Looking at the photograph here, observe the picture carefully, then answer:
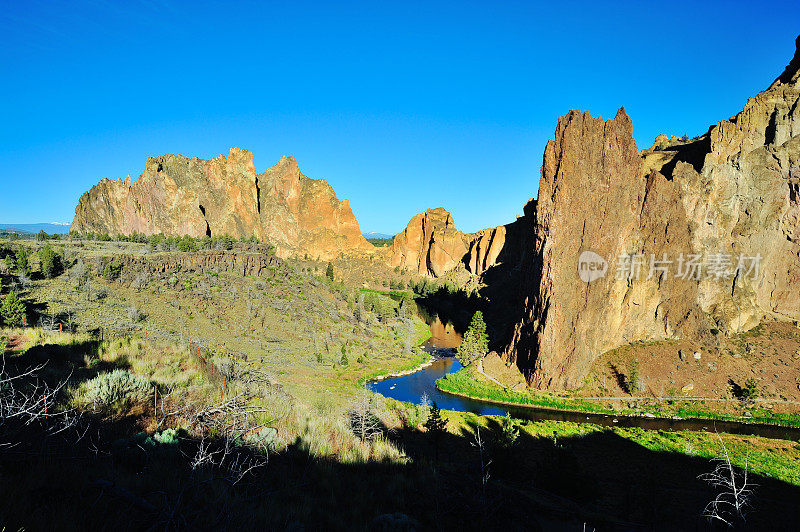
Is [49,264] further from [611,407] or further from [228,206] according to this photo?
[228,206]

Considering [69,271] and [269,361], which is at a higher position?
[69,271]

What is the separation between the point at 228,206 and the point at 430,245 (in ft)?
245

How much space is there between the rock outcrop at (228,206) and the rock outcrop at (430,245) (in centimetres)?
1711

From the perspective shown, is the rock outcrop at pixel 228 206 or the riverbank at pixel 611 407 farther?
the rock outcrop at pixel 228 206

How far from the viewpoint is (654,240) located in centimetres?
5103

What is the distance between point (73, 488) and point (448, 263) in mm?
137145

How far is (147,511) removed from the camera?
3.80 m

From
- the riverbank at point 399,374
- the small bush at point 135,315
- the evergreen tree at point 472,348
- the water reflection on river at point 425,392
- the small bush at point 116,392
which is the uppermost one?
the small bush at point 116,392

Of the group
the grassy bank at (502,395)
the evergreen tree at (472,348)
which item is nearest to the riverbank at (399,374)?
the evergreen tree at (472,348)

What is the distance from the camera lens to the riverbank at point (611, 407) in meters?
37.1

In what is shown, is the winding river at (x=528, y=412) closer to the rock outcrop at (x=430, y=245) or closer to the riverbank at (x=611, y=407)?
the riverbank at (x=611, y=407)

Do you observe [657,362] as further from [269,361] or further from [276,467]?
[276,467]

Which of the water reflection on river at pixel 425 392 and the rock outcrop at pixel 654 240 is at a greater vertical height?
the rock outcrop at pixel 654 240

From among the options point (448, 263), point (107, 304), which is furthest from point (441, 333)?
point (448, 263)
